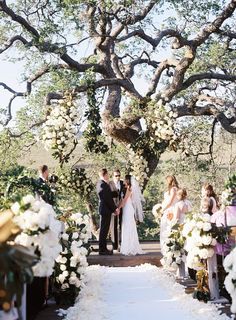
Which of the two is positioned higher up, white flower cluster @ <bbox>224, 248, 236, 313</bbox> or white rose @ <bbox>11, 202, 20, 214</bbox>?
white rose @ <bbox>11, 202, 20, 214</bbox>

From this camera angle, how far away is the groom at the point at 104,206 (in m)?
13.0

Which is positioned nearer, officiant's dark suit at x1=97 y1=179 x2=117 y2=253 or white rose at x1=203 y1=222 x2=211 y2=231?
white rose at x1=203 y1=222 x2=211 y2=231

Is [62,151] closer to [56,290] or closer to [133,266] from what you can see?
[133,266]

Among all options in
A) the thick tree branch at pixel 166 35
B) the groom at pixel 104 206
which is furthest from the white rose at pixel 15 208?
the thick tree branch at pixel 166 35

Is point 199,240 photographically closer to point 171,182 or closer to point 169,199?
point 171,182

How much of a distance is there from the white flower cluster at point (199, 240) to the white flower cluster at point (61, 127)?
5.56 m

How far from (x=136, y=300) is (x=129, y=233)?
5.06 m

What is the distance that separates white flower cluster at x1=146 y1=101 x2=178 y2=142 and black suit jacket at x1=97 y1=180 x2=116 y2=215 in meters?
2.11

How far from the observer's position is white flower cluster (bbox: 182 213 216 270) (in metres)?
7.77

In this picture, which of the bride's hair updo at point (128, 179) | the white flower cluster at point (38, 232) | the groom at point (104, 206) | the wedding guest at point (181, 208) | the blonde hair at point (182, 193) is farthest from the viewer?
the bride's hair updo at point (128, 179)

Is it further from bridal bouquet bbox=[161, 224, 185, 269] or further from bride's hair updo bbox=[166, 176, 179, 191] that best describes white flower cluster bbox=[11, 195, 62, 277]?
bride's hair updo bbox=[166, 176, 179, 191]

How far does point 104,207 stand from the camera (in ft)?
43.3

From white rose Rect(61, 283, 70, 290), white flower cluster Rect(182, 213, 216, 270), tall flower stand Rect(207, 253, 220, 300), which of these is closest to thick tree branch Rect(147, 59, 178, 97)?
white flower cluster Rect(182, 213, 216, 270)

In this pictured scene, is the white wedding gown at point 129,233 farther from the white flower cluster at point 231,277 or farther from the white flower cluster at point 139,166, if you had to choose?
the white flower cluster at point 231,277
